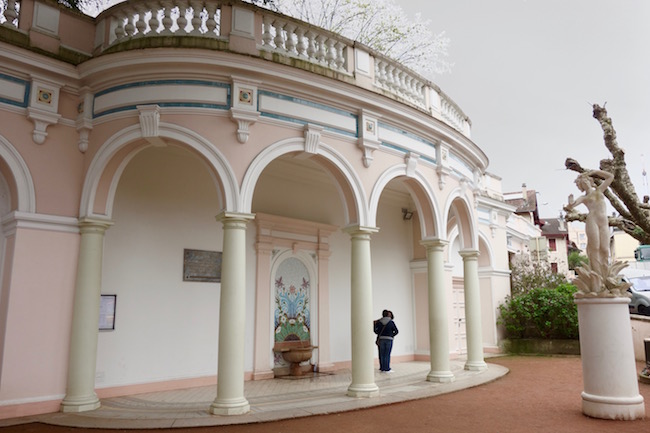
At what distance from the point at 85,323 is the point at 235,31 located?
4981 millimetres

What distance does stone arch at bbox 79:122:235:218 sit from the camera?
7.74 metres

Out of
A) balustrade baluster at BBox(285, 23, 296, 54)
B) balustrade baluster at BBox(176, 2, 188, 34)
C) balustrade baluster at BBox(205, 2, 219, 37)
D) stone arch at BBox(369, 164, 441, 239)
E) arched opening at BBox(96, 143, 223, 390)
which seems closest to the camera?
balustrade baluster at BBox(176, 2, 188, 34)

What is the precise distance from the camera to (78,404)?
24.6 ft

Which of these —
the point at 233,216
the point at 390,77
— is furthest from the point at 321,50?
the point at 233,216

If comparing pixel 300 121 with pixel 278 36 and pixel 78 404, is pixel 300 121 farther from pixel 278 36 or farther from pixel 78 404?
pixel 78 404

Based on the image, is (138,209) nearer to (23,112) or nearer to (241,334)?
(23,112)

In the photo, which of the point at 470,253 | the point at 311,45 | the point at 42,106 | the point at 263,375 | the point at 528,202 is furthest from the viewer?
the point at 528,202

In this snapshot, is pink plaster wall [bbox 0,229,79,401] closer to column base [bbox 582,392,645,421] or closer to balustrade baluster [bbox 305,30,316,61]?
balustrade baluster [bbox 305,30,316,61]

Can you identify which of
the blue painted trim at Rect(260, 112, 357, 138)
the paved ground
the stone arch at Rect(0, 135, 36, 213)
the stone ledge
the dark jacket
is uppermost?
the blue painted trim at Rect(260, 112, 357, 138)

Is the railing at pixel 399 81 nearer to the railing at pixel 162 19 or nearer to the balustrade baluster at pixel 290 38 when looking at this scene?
the balustrade baluster at pixel 290 38

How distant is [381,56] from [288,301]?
5.43 m

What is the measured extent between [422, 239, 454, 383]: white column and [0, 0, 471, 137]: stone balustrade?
3.40 metres

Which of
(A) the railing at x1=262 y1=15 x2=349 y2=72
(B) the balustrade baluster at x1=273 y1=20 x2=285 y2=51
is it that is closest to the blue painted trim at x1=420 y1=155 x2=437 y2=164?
(A) the railing at x1=262 y1=15 x2=349 y2=72

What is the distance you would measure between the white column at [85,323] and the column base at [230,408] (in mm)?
1968
